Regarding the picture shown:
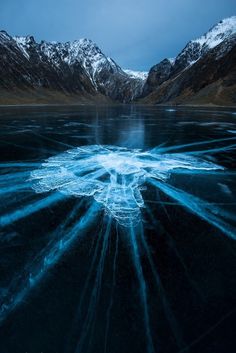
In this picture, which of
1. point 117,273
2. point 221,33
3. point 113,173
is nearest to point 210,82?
point 221,33

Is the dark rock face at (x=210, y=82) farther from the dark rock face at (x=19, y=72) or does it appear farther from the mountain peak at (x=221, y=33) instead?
the dark rock face at (x=19, y=72)

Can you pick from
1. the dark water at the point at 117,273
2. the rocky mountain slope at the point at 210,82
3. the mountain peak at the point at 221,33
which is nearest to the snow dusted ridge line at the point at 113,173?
the dark water at the point at 117,273

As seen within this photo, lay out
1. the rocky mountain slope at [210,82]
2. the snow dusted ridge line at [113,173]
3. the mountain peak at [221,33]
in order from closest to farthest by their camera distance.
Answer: the snow dusted ridge line at [113,173], the rocky mountain slope at [210,82], the mountain peak at [221,33]

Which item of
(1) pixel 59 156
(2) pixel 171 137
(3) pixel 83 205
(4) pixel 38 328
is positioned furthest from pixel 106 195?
(2) pixel 171 137

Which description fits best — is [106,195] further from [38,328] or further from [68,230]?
[38,328]

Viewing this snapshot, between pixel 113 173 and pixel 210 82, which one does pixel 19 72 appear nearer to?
pixel 210 82

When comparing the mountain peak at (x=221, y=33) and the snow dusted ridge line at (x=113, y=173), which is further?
the mountain peak at (x=221, y=33)
